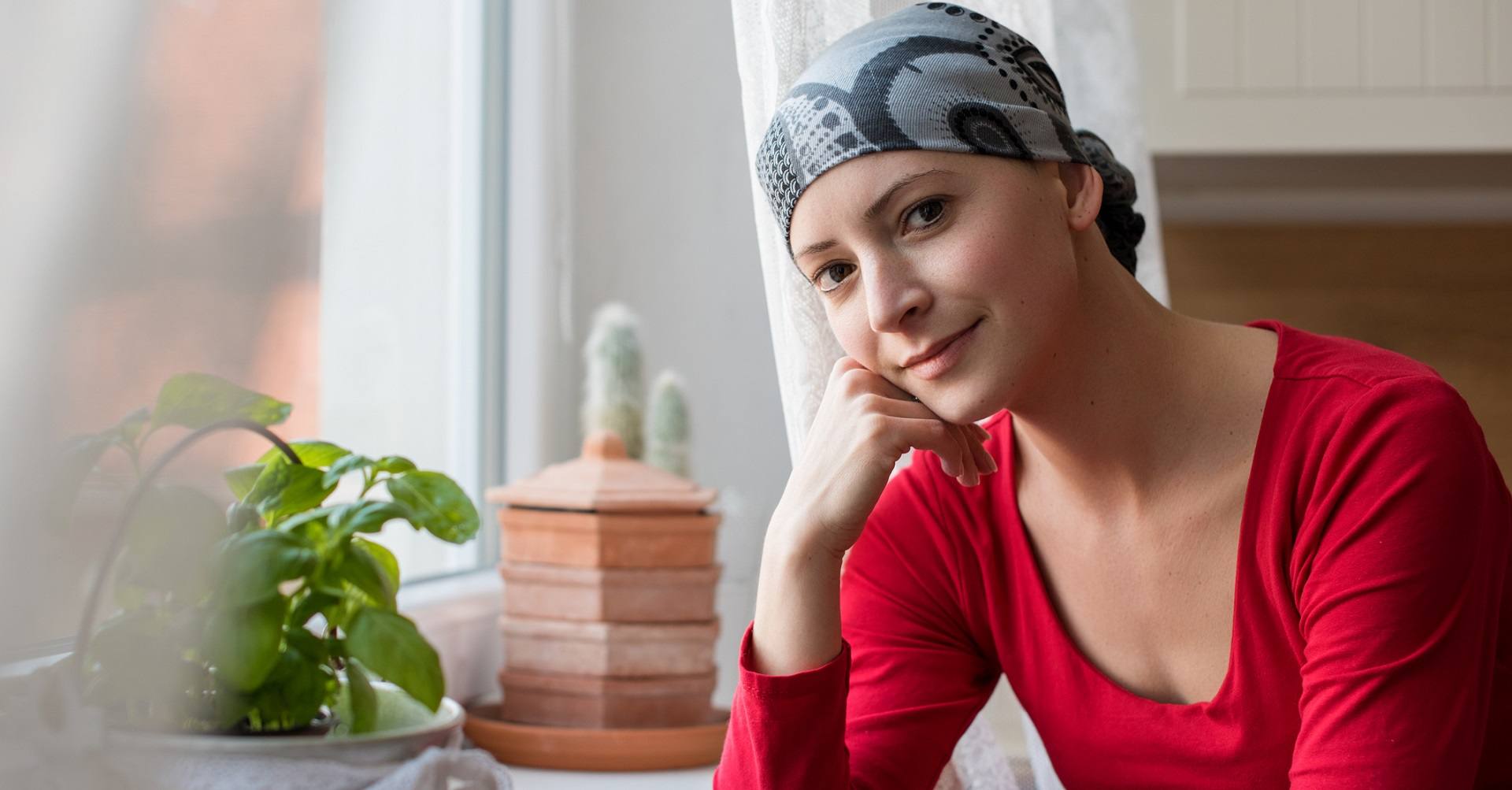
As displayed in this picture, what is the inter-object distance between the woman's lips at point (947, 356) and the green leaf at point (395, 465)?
0.36 m

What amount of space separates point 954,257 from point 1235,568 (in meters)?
0.34

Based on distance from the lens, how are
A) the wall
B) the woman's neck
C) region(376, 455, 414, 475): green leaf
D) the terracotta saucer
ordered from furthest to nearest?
the wall, the terracotta saucer, the woman's neck, region(376, 455, 414, 475): green leaf

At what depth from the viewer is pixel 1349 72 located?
173cm

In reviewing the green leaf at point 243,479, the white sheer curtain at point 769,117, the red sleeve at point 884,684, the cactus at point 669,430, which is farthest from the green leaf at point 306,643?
the cactus at point 669,430

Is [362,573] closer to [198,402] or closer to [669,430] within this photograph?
[198,402]

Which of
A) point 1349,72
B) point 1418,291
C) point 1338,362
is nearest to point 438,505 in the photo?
point 1338,362

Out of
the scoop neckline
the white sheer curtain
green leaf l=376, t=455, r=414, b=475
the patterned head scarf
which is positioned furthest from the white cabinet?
green leaf l=376, t=455, r=414, b=475

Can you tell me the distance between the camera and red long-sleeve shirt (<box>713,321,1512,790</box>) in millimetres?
815

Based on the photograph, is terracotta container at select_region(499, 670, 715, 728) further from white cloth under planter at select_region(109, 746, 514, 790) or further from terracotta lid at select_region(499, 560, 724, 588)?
white cloth under planter at select_region(109, 746, 514, 790)

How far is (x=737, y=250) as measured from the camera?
5.90 feet

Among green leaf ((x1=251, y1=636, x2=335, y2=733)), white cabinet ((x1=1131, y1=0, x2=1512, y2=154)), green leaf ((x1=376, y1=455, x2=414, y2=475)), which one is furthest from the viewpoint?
white cabinet ((x1=1131, y1=0, x2=1512, y2=154))

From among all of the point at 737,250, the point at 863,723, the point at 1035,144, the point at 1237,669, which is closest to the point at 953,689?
the point at 863,723

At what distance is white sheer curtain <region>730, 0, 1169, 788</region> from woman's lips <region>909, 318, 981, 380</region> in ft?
0.56

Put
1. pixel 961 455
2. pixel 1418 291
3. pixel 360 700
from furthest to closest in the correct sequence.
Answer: pixel 1418 291 → pixel 961 455 → pixel 360 700
